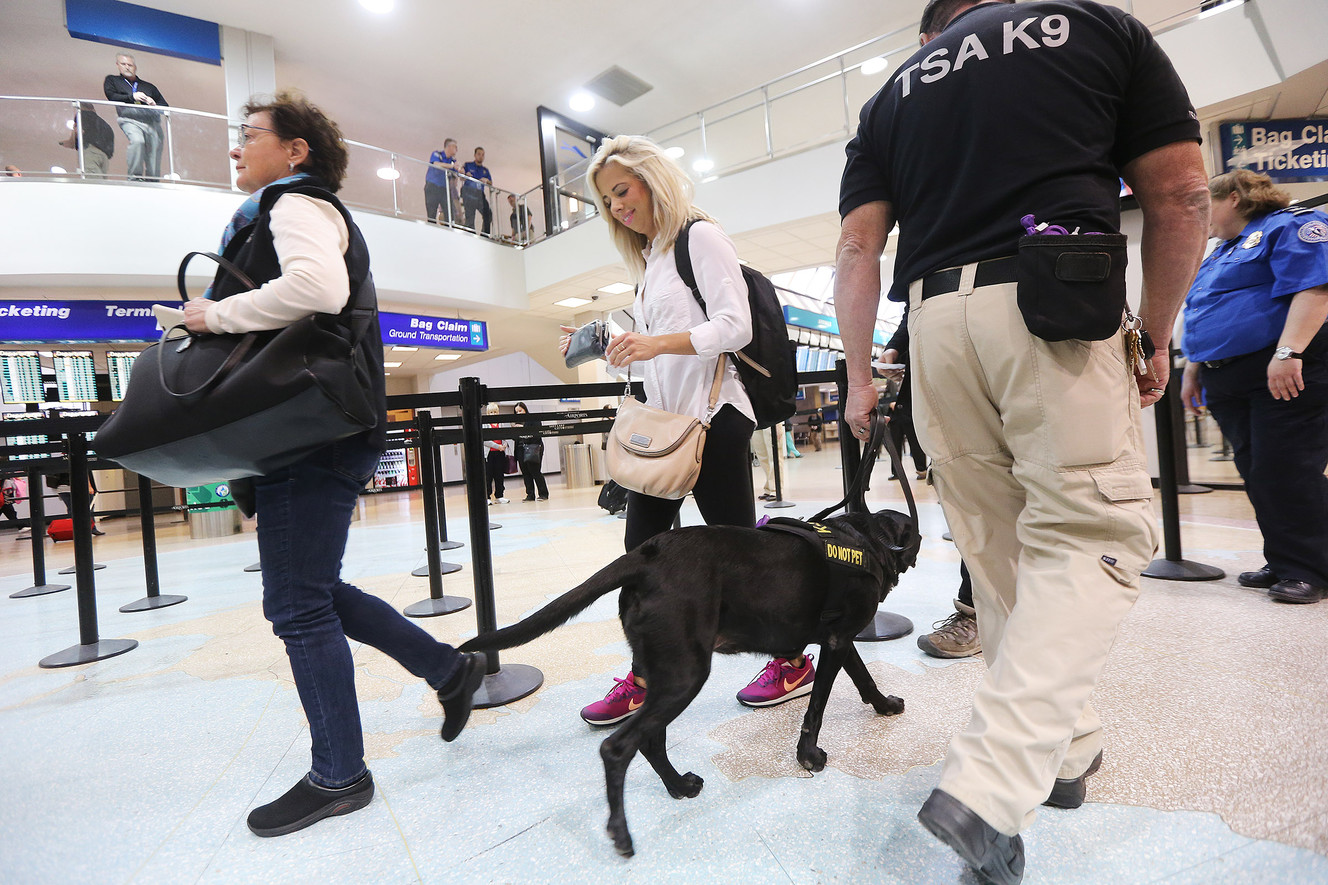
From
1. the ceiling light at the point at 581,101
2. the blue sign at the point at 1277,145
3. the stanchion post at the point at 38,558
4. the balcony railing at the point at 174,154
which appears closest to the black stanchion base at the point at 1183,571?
the blue sign at the point at 1277,145

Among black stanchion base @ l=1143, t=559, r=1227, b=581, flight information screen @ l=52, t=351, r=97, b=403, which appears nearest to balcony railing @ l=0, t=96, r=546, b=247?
flight information screen @ l=52, t=351, r=97, b=403

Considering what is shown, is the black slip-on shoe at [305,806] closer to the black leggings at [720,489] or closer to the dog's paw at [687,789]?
the dog's paw at [687,789]

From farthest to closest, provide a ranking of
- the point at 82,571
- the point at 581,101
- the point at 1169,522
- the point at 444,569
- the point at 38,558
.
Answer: the point at 581,101 → the point at 38,558 → the point at 444,569 → the point at 1169,522 → the point at 82,571

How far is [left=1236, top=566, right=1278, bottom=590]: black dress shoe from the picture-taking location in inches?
98.8

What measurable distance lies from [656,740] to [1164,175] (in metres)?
1.47

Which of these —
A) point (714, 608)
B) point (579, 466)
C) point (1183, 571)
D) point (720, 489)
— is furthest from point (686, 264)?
point (579, 466)

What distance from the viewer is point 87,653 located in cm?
269

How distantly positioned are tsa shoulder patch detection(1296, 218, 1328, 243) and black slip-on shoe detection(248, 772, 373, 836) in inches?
140

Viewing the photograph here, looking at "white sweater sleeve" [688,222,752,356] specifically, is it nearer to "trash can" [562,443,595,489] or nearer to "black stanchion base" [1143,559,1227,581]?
"black stanchion base" [1143,559,1227,581]

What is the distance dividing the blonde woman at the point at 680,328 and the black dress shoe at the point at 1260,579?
7.35 feet

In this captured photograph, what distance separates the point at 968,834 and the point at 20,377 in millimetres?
12682

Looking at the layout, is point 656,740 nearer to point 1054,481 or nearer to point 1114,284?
point 1054,481

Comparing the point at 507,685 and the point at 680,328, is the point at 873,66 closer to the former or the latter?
the point at 680,328

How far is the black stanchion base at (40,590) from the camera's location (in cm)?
434
